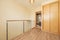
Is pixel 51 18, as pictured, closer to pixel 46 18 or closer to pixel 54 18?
pixel 54 18

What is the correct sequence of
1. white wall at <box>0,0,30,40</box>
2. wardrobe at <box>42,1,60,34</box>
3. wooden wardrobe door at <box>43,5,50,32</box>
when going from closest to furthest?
wardrobe at <box>42,1,60,34</box>
wooden wardrobe door at <box>43,5,50,32</box>
white wall at <box>0,0,30,40</box>

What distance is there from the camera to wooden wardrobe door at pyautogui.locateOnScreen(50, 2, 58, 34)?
3246mm

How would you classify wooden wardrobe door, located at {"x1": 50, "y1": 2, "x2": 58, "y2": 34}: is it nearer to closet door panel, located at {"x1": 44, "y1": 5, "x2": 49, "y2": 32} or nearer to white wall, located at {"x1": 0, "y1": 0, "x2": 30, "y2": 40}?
closet door panel, located at {"x1": 44, "y1": 5, "x2": 49, "y2": 32}

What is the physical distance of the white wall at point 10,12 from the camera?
489 centimetres

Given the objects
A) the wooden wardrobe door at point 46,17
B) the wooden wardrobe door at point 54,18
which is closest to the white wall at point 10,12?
the wooden wardrobe door at point 46,17

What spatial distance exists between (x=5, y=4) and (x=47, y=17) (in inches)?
121

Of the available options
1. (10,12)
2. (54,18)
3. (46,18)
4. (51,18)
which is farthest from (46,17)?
(10,12)

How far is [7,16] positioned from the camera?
513 centimetres

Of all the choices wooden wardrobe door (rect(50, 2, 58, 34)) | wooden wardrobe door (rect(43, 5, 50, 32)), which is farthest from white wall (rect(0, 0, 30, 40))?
wooden wardrobe door (rect(50, 2, 58, 34))

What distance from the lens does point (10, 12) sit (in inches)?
209

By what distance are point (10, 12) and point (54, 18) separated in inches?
129

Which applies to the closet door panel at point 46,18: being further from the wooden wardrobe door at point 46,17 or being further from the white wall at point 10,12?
the white wall at point 10,12

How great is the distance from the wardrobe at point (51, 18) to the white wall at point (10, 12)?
221 cm

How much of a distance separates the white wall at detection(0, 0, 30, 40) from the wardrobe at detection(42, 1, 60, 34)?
2.21 m
